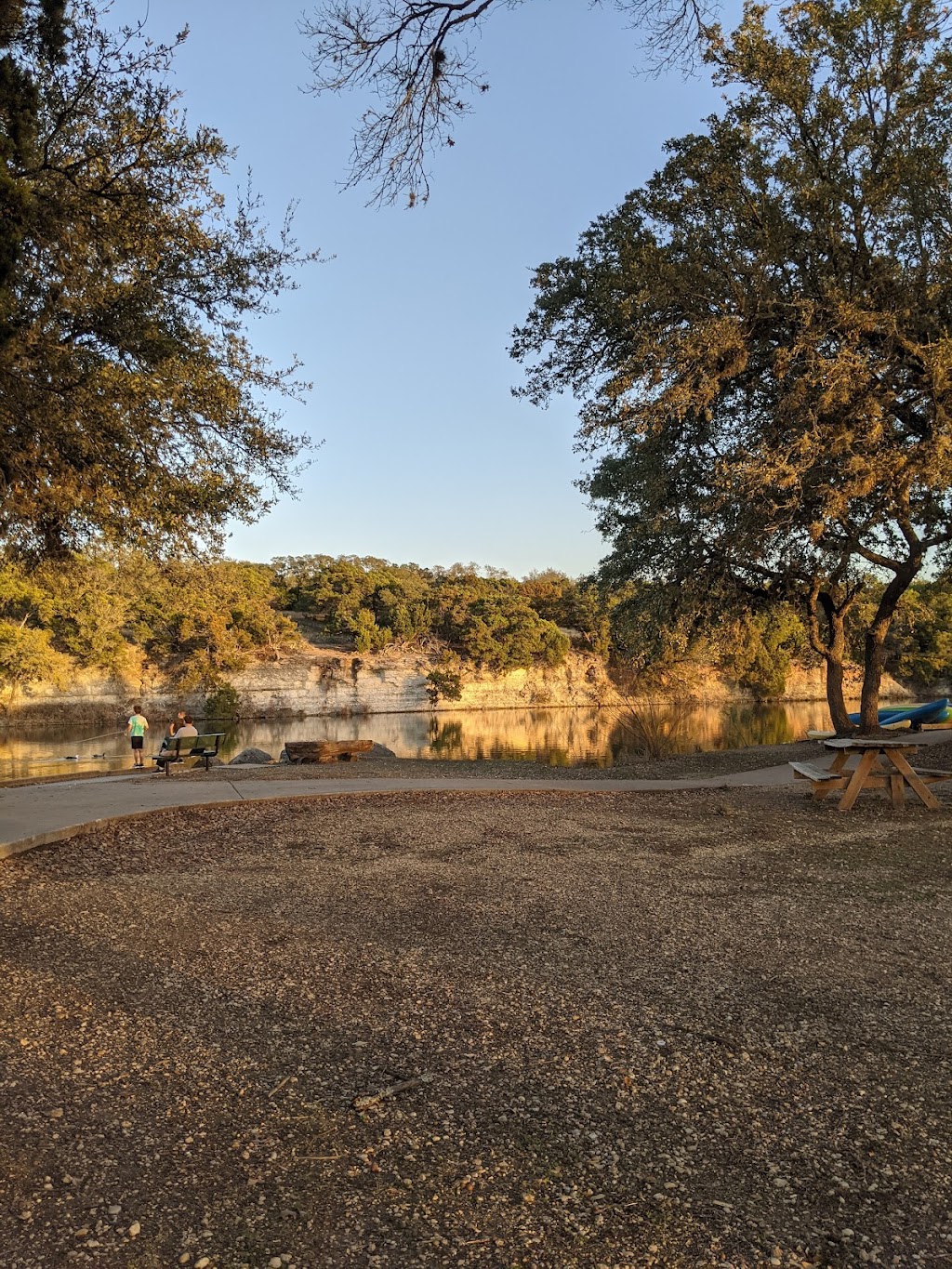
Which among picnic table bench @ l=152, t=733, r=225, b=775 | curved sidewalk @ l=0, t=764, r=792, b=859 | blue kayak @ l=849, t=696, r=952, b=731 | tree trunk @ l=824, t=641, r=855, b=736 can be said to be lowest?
curved sidewalk @ l=0, t=764, r=792, b=859

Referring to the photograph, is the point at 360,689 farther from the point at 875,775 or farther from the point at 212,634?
the point at 875,775

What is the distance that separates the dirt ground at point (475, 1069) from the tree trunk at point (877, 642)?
732cm

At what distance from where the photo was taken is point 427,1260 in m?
2.43

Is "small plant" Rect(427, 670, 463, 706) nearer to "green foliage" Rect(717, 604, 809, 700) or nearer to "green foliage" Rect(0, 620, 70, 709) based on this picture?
"green foliage" Rect(717, 604, 809, 700)

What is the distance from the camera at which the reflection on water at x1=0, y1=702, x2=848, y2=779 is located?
24.0 meters

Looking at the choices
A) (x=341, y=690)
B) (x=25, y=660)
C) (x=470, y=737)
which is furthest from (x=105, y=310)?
(x=341, y=690)

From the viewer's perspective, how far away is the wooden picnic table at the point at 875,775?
1032 cm

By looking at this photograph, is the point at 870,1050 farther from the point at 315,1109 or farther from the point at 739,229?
the point at 739,229

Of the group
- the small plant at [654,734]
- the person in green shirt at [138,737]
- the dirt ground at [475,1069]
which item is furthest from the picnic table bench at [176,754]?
the small plant at [654,734]

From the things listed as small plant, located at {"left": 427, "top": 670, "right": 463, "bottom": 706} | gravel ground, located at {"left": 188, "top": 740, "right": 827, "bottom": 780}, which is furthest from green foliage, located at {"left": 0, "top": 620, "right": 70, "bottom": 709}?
gravel ground, located at {"left": 188, "top": 740, "right": 827, "bottom": 780}

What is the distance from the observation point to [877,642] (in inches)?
567

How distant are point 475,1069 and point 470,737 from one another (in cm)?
3295

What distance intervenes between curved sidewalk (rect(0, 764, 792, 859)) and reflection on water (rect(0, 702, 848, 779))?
19.6 ft

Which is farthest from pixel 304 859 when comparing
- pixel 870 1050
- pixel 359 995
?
pixel 870 1050
